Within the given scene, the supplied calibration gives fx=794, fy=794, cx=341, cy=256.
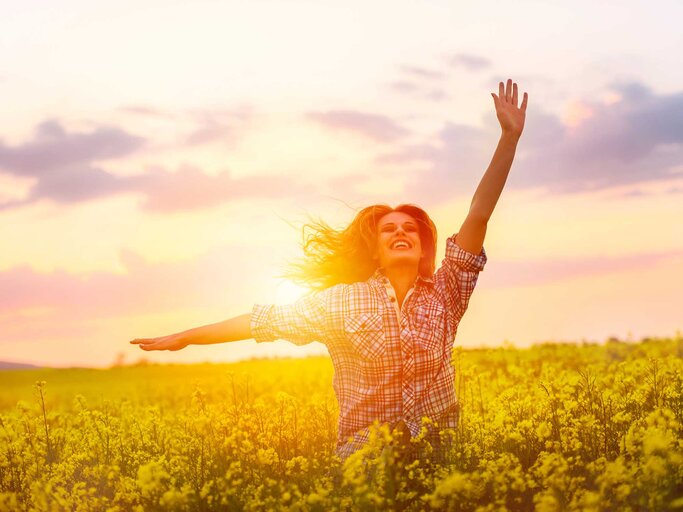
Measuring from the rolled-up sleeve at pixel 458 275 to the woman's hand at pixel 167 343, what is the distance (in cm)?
219

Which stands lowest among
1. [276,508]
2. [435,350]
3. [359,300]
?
[276,508]

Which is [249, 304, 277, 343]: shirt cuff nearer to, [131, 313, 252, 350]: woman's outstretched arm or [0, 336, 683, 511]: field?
[131, 313, 252, 350]: woman's outstretched arm

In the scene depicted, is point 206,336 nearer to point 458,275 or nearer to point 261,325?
point 261,325

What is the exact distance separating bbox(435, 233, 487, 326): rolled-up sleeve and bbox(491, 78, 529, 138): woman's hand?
1.00 metres

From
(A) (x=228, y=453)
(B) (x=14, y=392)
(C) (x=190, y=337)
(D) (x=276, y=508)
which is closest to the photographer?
(D) (x=276, y=508)

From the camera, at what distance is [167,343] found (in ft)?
21.3

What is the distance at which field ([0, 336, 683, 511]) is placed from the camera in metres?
4.90

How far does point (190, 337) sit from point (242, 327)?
16.9 inches

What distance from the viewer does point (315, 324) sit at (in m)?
6.64

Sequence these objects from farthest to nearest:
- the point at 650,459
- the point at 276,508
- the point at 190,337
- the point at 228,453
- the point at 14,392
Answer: the point at 14,392 < the point at 228,453 < the point at 190,337 < the point at 276,508 < the point at 650,459

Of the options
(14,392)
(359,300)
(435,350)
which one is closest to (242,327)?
(359,300)

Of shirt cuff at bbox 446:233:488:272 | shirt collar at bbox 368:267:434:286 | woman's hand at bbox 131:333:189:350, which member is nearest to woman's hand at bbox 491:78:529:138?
shirt cuff at bbox 446:233:488:272

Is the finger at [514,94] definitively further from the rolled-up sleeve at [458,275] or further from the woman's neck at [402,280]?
the woman's neck at [402,280]

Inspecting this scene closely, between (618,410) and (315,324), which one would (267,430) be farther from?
(618,410)
